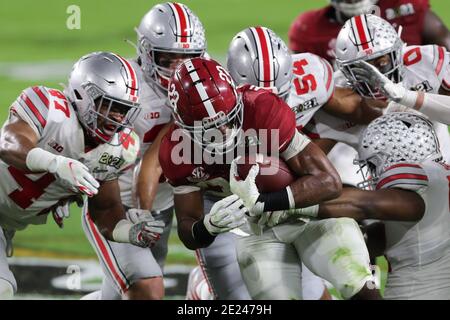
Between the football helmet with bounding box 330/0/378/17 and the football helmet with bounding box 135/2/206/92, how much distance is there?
1.40 metres

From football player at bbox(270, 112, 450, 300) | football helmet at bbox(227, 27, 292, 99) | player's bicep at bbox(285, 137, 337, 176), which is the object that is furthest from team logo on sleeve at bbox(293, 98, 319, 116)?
player's bicep at bbox(285, 137, 337, 176)

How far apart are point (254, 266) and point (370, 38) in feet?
4.80

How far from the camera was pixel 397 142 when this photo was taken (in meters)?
4.44

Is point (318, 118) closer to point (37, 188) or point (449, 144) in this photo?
point (449, 144)

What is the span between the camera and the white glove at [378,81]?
4984mm

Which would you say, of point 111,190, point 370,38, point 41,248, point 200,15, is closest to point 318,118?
point 370,38

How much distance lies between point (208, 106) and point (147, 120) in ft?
3.81

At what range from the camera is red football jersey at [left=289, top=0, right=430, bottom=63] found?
6778 mm

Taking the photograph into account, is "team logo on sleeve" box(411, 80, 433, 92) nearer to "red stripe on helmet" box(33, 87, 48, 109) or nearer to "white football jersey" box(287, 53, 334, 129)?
"white football jersey" box(287, 53, 334, 129)

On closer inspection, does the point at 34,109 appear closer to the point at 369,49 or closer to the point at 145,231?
the point at 145,231

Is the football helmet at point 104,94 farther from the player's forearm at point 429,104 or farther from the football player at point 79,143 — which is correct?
the player's forearm at point 429,104

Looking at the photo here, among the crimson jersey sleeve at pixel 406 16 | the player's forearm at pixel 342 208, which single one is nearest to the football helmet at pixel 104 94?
the player's forearm at pixel 342 208

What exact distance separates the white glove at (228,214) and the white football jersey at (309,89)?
45.5 inches

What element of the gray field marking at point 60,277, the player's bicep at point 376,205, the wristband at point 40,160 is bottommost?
the gray field marking at point 60,277
